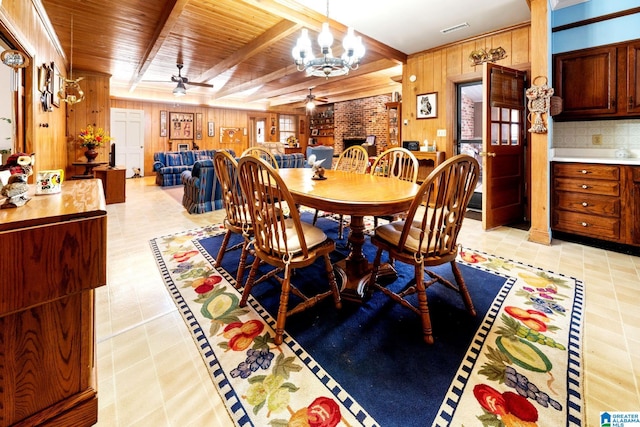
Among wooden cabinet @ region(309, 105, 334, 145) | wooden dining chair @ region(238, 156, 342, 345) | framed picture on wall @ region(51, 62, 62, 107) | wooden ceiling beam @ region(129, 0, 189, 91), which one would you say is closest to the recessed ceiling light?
wooden ceiling beam @ region(129, 0, 189, 91)

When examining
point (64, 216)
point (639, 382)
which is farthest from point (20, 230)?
point (639, 382)

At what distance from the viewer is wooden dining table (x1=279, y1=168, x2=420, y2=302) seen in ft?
5.40

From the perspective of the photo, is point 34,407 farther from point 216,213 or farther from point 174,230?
point 216,213

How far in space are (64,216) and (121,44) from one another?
5377 mm

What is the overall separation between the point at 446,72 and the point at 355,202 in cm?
417

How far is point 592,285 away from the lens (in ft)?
7.34

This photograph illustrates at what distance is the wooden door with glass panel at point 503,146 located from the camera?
353 centimetres

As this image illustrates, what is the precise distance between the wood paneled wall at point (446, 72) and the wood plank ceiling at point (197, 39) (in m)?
0.48

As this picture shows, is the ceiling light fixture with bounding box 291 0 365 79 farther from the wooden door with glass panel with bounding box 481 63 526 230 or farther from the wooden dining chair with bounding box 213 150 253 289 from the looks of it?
the wooden door with glass panel with bounding box 481 63 526 230

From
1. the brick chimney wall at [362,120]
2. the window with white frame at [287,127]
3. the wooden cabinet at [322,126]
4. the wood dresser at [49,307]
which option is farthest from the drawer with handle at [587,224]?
the window with white frame at [287,127]

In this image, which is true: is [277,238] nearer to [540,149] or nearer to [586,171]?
[540,149]

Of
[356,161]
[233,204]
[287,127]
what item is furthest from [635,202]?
[287,127]

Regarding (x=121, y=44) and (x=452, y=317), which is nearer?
(x=452, y=317)

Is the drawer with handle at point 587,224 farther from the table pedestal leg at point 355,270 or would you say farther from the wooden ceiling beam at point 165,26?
the wooden ceiling beam at point 165,26
